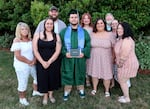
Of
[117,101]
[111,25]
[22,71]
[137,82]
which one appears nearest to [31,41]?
[22,71]

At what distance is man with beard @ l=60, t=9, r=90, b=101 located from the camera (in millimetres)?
5297

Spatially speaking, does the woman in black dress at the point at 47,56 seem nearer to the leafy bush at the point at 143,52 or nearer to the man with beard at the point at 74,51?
the man with beard at the point at 74,51

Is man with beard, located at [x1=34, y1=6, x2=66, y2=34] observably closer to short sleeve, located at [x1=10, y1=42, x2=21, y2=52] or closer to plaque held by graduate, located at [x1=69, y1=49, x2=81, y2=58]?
plaque held by graduate, located at [x1=69, y1=49, x2=81, y2=58]

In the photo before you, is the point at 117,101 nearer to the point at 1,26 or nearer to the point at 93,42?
the point at 93,42

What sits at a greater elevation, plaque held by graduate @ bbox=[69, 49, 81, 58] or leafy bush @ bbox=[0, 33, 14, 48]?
plaque held by graduate @ bbox=[69, 49, 81, 58]

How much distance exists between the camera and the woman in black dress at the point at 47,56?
509cm

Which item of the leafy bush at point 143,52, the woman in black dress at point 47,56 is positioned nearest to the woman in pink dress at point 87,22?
the woman in black dress at point 47,56

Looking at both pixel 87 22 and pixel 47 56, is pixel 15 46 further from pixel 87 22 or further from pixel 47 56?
pixel 87 22

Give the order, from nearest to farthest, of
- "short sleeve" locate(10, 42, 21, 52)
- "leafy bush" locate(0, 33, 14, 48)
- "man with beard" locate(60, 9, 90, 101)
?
"short sleeve" locate(10, 42, 21, 52)
"man with beard" locate(60, 9, 90, 101)
"leafy bush" locate(0, 33, 14, 48)

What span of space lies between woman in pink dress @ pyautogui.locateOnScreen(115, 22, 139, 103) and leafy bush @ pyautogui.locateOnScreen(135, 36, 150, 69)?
2.03 meters

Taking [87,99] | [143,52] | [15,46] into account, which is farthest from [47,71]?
[143,52]

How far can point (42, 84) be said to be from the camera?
17.3 feet

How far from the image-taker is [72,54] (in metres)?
5.34

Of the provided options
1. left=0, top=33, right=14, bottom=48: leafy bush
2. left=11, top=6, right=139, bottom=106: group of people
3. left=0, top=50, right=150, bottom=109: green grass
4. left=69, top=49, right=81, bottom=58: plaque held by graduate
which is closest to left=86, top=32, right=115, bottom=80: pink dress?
left=11, top=6, right=139, bottom=106: group of people
